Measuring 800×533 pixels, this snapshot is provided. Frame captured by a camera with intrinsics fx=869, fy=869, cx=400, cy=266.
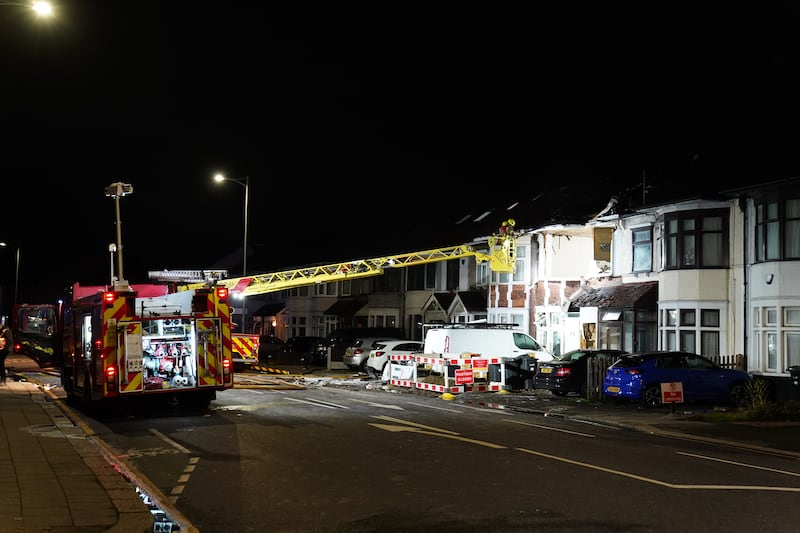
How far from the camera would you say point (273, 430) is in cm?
1498

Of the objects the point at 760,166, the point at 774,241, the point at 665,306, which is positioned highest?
the point at 760,166

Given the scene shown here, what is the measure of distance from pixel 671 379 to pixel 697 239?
6923mm

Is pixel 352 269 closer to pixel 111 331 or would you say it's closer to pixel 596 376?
pixel 596 376

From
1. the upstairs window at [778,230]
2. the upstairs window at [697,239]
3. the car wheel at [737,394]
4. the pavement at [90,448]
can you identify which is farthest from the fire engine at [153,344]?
the upstairs window at [697,239]

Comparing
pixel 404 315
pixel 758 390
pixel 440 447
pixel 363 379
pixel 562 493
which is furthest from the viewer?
pixel 404 315

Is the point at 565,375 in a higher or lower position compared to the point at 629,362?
lower

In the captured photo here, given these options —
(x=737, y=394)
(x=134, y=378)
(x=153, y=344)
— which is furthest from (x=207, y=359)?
(x=737, y=394)

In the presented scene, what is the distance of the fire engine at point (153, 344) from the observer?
16328mm

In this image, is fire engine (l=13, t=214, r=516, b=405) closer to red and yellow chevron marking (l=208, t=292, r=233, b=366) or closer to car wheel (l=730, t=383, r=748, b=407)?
red and yellow chevron marking (l=208, t=292, r=233, b=366)

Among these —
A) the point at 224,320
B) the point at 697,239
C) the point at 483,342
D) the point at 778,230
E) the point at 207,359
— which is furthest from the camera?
the point at 483,342

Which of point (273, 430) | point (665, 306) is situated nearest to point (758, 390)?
point (665, 306)

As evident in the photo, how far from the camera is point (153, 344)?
17078mm

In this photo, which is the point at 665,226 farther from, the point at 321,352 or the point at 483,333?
the point at 321,352

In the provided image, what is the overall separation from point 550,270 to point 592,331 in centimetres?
300
